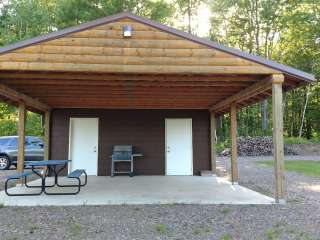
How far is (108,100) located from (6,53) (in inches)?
167

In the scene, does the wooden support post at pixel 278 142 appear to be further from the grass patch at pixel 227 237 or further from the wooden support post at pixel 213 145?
the wooden support post at pixel 213 145

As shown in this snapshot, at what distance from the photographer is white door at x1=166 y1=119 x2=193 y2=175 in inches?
437

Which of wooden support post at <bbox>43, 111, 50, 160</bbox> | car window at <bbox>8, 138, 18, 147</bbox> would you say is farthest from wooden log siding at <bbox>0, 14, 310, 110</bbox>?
car window at <bbox>8, 138, 18, 147</bbox>

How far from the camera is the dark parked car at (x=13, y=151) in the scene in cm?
1293

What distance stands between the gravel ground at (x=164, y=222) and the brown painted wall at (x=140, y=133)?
17.7ft

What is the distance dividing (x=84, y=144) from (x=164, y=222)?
700 centimetres

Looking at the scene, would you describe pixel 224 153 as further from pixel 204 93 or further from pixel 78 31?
pixel 78 31

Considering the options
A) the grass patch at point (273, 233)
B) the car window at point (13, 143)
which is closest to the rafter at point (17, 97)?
the car window at point (13, 143)

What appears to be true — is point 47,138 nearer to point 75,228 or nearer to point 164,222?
point 75,228

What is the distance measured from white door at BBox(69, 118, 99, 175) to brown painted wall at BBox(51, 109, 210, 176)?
16 centimetres

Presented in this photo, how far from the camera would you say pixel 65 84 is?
691 centimetres

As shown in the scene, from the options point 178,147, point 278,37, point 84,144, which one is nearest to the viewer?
point 84,144

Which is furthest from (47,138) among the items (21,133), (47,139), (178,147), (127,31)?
(127,31)

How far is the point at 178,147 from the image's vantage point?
11.2 metres
